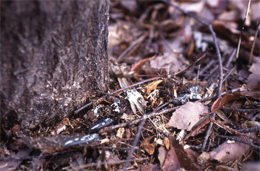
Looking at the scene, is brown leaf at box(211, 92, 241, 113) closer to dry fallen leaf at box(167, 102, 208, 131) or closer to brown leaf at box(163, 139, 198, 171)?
dry fallen leaf at box(167, 102, 208, 131)

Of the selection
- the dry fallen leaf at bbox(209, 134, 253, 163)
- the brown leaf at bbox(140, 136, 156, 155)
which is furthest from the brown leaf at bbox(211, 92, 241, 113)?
the brown leaf at bbox(140, 136, 156, 155)

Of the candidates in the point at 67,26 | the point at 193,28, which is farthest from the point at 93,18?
the point at 193,28

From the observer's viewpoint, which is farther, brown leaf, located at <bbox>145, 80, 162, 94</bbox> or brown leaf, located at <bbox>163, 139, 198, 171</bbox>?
brown leaf, located at <bbox>145, 80, 162, 94</bbox>

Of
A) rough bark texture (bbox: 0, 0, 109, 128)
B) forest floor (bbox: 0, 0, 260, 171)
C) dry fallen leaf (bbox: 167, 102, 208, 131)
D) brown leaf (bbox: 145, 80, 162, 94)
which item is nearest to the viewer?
rough bark texture (bbox: 0, 0, 109, 128)

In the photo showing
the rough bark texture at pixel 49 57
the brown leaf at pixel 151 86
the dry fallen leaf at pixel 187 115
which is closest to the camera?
the rough bark texture at pixel 49 57

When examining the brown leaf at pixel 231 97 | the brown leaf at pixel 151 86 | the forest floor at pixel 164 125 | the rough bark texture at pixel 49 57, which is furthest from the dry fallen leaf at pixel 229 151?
the rough bark texture at pixel 49 57

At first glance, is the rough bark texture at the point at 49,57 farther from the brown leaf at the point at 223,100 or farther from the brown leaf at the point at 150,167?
the brown leaf at the point at 223,100
